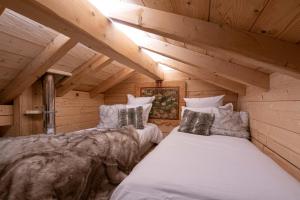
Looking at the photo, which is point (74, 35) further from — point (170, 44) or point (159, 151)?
point (159, 151)

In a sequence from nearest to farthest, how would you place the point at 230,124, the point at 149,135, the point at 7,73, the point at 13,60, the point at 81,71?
the point at 13,60
the point at 7,73
the point at 230,124
the point at 81,71
the point at 149,135

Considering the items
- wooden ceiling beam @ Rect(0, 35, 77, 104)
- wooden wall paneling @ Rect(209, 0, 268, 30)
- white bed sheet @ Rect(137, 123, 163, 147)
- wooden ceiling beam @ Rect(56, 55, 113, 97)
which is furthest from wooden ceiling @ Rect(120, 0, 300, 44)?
white bed sheet @ Rect(137, 123, 163, 147)

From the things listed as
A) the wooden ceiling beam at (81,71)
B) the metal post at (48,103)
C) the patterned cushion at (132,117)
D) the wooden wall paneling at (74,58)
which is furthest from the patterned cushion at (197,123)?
the metal post at (48,103)

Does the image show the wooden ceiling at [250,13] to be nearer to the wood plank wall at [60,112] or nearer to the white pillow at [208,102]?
the white pillow at [208,102]

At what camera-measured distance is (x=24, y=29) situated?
1.64 meters

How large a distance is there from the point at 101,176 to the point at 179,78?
90.6 inches

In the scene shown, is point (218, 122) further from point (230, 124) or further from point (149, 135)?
point (149, 135)

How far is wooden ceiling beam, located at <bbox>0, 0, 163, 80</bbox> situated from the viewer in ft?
3.25

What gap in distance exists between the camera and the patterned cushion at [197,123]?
2395 millimetres

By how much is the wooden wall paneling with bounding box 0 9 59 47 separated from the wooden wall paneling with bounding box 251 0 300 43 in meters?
1.74

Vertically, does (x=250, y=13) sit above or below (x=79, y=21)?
below

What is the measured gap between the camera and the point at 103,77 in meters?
3.45

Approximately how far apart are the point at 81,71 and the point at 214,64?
→ 1.90 meters

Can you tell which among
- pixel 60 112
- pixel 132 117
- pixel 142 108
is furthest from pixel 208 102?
pixel 60 112
